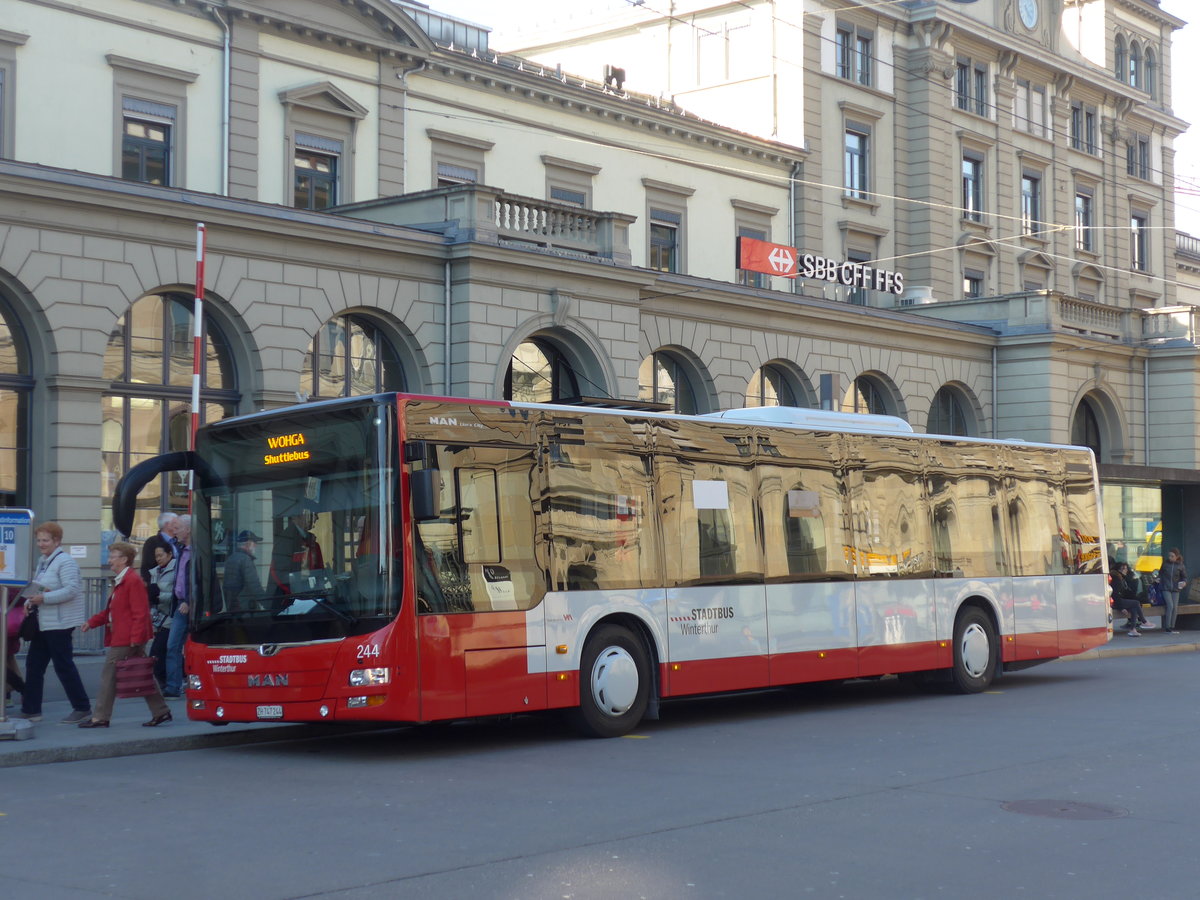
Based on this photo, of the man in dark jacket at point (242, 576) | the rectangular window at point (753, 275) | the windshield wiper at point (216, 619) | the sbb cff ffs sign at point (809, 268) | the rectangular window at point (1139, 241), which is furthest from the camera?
the rectangular window at point (1139, 241)

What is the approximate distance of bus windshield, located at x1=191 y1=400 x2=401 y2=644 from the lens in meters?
12.8

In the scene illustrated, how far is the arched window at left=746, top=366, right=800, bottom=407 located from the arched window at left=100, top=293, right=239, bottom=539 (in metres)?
13.8

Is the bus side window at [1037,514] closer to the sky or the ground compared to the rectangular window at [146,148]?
closer to the ground

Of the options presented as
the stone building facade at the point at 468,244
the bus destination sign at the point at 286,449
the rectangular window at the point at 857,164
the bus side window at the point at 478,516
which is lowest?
the bus side window at the point at 478,516

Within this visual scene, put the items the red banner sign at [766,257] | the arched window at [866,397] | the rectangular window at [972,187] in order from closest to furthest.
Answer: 1. the red banner sign at [766,257]
2. the arched window at [866,397]
3. the rectangular window at [972,187]

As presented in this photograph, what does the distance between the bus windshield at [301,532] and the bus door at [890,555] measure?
21.2ft

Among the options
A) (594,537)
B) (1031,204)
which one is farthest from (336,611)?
(1031,204)

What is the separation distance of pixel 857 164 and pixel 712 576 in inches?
1270

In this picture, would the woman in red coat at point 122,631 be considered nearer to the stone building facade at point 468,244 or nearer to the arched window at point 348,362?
the stone building facade at point 468,244

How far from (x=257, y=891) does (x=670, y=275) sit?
2531 cm

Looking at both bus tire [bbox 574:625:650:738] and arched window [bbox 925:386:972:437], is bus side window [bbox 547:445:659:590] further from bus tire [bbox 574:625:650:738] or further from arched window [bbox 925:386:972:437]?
arched window [bbox 925:386:972:437]

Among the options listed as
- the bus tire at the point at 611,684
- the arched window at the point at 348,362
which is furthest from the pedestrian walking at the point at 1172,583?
the bus tire at the point at 611,684

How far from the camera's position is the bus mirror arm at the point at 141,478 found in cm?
1294

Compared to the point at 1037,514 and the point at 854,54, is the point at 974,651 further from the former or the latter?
the point at 854,54
